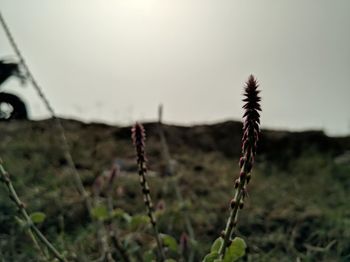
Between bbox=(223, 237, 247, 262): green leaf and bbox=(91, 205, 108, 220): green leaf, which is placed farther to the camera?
bbox=(91, 205, 108, 220): green leaf

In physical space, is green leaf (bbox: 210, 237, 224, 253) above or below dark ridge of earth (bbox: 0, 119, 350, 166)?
below

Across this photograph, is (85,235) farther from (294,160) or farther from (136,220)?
(294,160)

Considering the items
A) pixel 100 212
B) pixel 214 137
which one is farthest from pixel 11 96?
pixel 100 212

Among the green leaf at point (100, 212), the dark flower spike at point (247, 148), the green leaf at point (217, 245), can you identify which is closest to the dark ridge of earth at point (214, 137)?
the green leaf at point (100, 212)

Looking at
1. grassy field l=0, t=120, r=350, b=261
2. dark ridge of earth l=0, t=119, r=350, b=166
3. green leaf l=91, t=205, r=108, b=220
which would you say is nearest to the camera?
green leaf l=91, t=205, r=108, b=220

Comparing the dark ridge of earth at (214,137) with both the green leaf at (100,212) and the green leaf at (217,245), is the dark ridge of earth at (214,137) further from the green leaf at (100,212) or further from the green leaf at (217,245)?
the green leaf at (217,245)

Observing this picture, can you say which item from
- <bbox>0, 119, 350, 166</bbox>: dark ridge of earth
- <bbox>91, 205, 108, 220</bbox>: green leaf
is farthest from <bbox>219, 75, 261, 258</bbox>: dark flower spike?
<bbox>0, 119, 350, 166</bbox>: dark ridge of earth

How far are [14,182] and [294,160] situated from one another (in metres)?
4.51

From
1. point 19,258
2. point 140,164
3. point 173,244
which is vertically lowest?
point 19,258

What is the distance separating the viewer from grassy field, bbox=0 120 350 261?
14.7 ft

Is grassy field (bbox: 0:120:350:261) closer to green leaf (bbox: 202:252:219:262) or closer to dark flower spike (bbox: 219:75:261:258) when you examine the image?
green leaf (bbox: 202:252:219:262)

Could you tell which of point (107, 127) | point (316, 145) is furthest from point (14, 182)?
point (316, 145)

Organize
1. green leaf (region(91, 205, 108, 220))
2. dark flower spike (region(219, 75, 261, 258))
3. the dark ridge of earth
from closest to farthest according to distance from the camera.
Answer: dark flower spike (region(219, 75, 261, 258)) → green leaf (region(91, 205, 108, 220)) → the dark ridge of earth

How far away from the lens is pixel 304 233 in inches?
202
